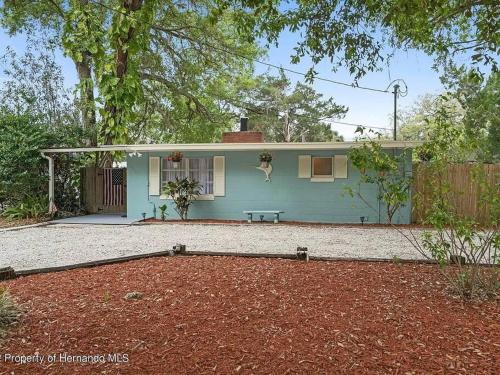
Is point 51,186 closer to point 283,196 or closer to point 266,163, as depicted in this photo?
point 266,163

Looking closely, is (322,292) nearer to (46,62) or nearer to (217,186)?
(217,186)

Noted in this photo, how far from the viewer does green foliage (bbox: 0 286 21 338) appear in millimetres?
2982

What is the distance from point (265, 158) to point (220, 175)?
147 cm

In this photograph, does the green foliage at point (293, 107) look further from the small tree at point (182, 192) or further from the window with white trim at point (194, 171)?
the small tree at point (182, 192)

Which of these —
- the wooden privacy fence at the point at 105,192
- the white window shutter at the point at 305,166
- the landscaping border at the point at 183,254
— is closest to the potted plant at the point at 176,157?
the wooden privacy fence at the point at 105,192

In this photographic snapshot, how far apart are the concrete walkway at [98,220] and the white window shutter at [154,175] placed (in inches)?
43.3

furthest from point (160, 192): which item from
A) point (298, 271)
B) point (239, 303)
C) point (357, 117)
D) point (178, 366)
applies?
point (357, 117)

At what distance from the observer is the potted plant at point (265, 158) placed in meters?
10.7

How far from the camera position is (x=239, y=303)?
349cm

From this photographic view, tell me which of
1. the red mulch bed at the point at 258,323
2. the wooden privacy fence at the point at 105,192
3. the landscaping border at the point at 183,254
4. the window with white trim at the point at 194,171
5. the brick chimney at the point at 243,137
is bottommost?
the red mulch bed at the point at 258,323

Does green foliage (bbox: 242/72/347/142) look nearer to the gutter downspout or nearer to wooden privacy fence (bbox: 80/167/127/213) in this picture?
wooden privacy fence (bbox: 80/167/127/213)

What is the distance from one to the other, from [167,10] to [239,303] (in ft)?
47.7

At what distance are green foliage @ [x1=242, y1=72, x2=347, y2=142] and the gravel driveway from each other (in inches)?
739

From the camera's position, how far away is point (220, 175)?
11.3 metres
